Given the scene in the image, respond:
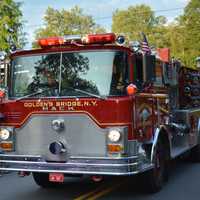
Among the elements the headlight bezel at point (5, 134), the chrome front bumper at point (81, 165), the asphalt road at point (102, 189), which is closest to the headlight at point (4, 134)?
the headlight bezel at point (5, 134)

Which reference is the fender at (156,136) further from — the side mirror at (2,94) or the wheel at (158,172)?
the side mirror at (2,94)

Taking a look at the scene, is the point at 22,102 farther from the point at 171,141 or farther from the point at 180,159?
the point at 180,159

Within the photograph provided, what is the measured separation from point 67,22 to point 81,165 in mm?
62762

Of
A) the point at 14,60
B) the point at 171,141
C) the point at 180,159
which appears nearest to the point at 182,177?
the point at 171,141

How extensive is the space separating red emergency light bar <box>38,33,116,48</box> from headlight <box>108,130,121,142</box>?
1428mm

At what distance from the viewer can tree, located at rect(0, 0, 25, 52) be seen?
2116 cm

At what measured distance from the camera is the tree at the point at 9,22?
2116 cm

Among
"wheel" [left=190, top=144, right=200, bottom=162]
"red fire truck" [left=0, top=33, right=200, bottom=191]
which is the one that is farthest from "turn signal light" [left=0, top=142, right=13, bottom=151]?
"wheel" [left=190, top=144, right=200, bottom=162]

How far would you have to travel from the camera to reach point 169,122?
10969 mm

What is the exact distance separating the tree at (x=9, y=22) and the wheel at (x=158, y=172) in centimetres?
1196

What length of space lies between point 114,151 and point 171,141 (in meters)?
2.74

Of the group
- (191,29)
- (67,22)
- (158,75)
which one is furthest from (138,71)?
(67,22)

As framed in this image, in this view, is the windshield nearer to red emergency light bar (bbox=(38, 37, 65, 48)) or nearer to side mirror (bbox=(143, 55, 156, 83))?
red emergency light bar (bbox=(38, 37, 65, 48))

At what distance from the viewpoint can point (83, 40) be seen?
28.9ft
